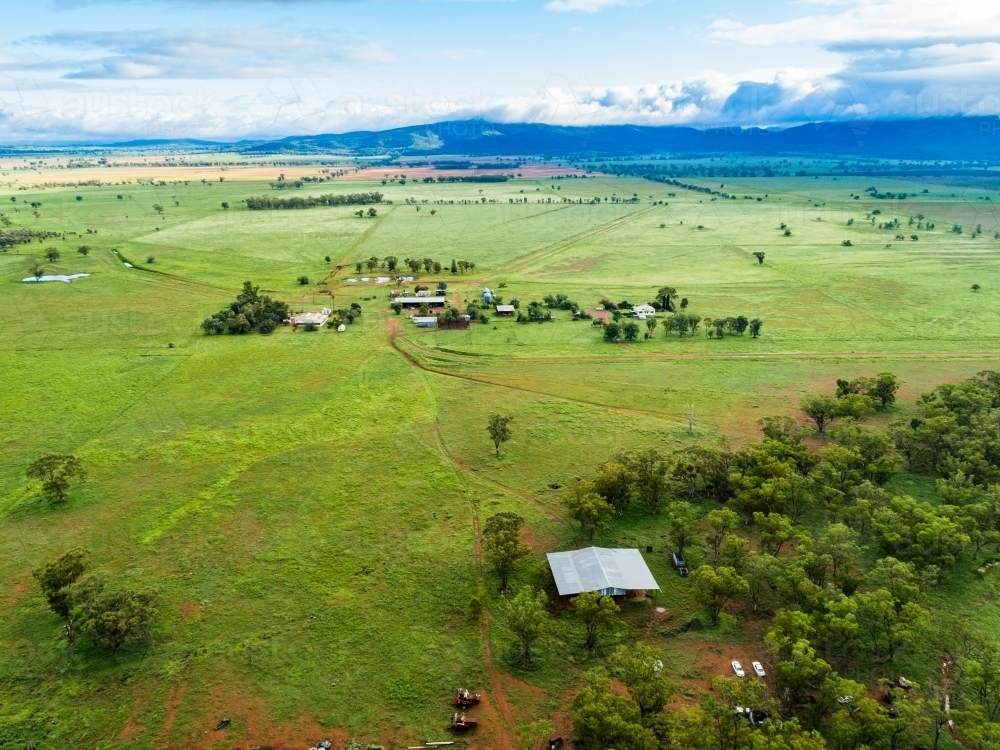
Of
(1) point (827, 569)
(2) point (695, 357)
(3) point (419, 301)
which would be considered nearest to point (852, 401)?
(2) point (695, 357)

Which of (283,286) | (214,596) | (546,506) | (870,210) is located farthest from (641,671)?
(870,210)

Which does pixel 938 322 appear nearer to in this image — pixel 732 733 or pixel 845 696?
pixel 845 696

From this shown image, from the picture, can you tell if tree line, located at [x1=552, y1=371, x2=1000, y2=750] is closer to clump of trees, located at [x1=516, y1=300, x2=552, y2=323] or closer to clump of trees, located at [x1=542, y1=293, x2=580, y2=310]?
clump of trees, located at [x1=516, y1=300, x2=552, y2=323]

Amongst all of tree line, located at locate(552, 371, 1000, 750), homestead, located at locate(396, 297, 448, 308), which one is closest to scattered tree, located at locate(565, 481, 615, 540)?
tree line, located at locate(552, 371, 1000, 750)

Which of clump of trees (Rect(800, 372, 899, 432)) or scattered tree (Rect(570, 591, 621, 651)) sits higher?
clump of trees (Rect(800, 372, 899, 432))

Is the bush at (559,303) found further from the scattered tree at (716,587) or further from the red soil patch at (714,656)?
the red soil patch at (714,656)

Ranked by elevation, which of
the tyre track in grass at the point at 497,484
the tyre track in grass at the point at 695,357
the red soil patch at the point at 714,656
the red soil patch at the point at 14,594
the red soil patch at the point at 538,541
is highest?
the tyre track in grass at the point at 695,357

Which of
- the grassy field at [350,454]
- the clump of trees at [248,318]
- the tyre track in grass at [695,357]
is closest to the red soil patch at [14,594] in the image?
the grassy field at [350,454]

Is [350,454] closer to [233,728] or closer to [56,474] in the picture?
[56,474]
